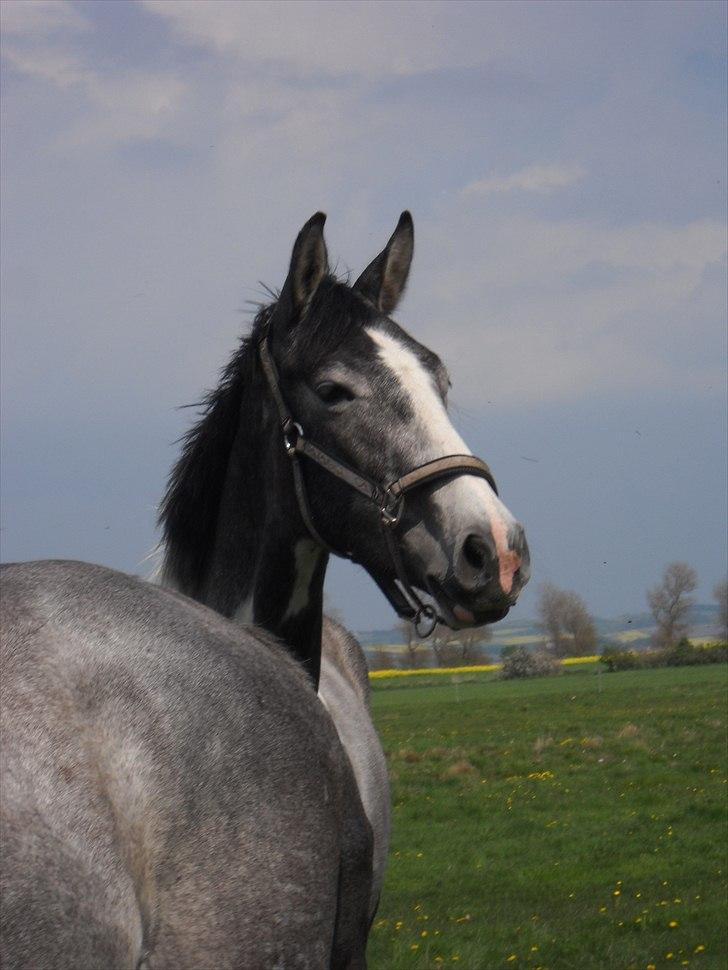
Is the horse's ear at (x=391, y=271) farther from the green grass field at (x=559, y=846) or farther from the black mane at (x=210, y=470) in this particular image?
the green grass field at (x=559, y=846)

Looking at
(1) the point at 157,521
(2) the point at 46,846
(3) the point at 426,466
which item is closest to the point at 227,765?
(2) the point at 46,846

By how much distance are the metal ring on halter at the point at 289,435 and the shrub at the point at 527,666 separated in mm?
54118

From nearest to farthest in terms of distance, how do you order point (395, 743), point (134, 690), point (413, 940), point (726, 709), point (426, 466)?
point (134, 690), point (426, 466), point (413, 940), point (395, 743), point (726, 709)

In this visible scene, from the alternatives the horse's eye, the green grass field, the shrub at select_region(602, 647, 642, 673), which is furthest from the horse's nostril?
the shrub at select_region(602, 647, 642, 673)

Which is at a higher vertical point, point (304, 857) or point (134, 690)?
point (134, 690)

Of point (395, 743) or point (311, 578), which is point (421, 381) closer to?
point (311, 578)

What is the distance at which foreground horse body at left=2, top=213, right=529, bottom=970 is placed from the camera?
6.41ft

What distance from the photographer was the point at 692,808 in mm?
15180

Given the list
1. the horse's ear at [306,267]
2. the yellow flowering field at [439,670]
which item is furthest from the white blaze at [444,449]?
the yellow flowering field at [439,670]

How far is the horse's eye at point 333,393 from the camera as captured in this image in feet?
12.8

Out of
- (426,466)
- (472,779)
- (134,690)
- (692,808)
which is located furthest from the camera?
(472,779)

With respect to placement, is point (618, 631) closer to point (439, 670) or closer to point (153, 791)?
point (439, 670)

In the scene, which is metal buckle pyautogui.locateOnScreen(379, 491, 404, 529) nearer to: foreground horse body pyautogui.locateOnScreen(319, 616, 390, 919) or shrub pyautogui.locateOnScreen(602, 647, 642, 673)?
foreground horse body pyautogui.locateOnScreen(319, 616, 390, 919)

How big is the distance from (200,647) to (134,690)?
24cm
